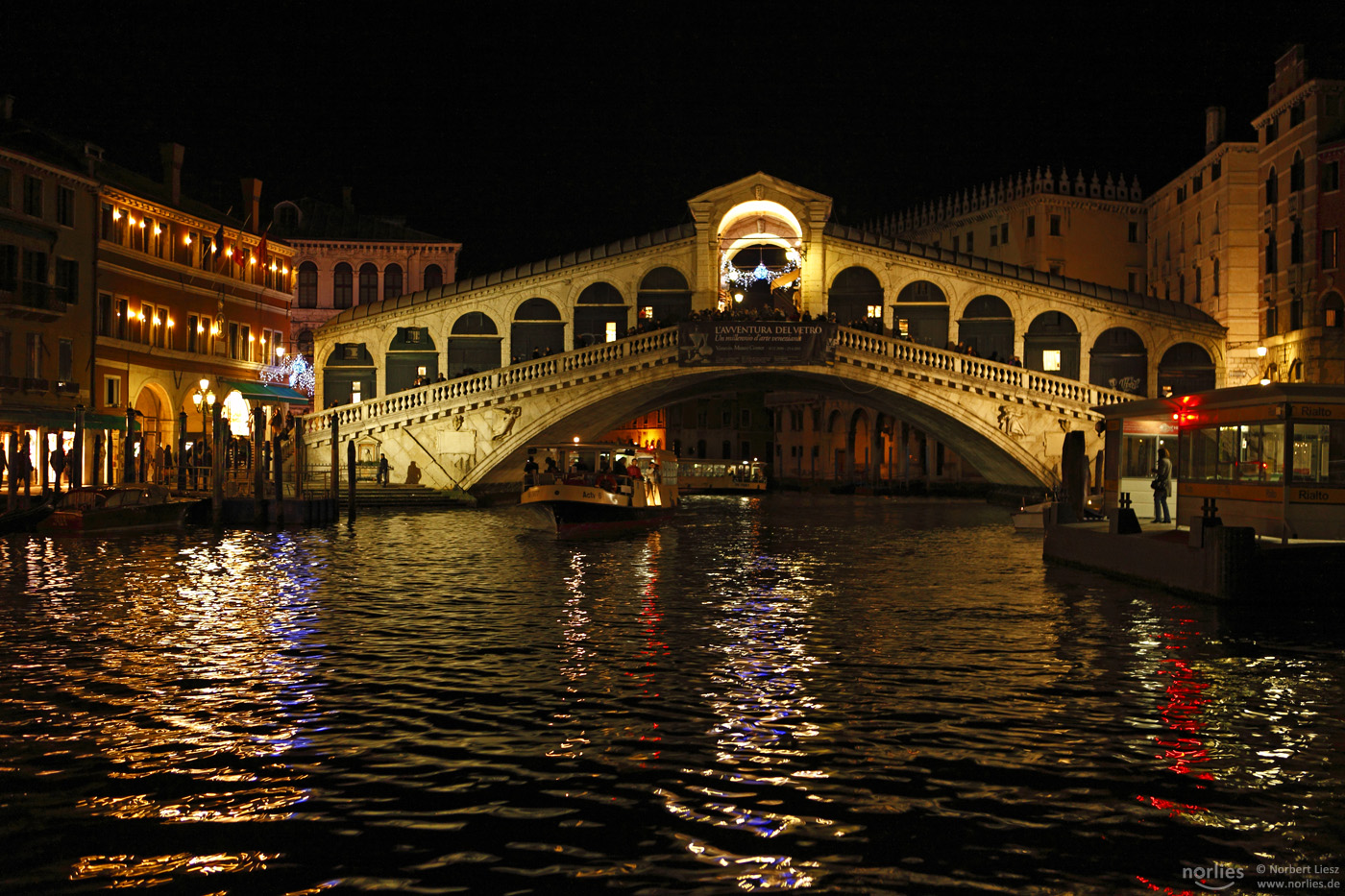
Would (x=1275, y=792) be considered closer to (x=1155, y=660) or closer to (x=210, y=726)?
(x=1155, y=660)

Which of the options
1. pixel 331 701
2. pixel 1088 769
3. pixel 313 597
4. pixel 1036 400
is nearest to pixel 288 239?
pixel 1036 400

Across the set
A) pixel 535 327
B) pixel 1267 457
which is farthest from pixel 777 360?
pixel 1267 457

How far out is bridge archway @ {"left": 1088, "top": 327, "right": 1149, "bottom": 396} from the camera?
143 ft

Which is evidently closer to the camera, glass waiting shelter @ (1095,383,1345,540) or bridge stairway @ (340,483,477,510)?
glass waiting shelter @ (1095,383,1345,540)

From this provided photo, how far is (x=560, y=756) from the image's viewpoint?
838cm

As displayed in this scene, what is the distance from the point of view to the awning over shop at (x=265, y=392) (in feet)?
135

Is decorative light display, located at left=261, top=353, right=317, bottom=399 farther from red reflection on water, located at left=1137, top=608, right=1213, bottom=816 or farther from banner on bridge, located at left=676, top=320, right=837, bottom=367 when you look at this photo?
red reflection on water, located at left=1137, top=608, right=1213, bottom=816

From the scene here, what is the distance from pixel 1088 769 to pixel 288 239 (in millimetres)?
49283

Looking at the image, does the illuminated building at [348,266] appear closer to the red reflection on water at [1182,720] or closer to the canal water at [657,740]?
the canal water at [657,740]

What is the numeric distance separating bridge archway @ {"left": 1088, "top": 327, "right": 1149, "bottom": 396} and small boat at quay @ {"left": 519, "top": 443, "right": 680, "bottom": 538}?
1758 centimetres

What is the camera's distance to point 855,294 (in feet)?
144

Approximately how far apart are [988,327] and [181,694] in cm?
Result: 3761

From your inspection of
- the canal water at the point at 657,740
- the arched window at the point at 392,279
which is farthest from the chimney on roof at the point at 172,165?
the canal water at the point at 657,740

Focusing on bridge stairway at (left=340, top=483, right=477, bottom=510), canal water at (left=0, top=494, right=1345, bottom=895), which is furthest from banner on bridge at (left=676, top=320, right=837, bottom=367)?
canal water at (left=0, top=494, right=1345, bottom=895)
